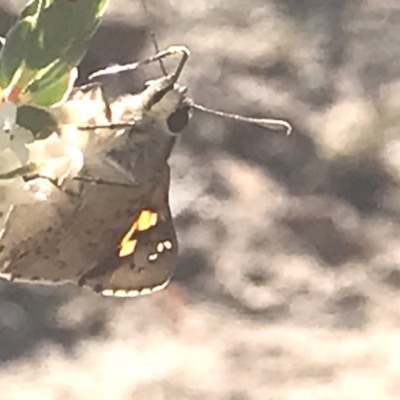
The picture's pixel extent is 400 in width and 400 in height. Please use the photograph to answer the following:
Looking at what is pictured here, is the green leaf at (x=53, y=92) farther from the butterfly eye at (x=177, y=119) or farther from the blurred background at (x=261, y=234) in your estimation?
the blurred background at (x=261, y=234)

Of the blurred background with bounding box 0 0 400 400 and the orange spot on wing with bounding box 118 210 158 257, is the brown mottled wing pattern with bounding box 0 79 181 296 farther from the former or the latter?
the blurred background with bounding box 0 0 400 400

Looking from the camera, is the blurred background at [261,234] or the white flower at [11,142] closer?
the white flower at [11,142]

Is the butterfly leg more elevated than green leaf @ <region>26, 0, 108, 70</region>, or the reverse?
green leaf @ <region>26, 0, 108, 70</region>

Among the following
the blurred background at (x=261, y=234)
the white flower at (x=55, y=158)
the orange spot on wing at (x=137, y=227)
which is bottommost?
the blurred background at (x=261, y=234)

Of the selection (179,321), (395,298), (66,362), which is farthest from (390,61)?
(66,362)

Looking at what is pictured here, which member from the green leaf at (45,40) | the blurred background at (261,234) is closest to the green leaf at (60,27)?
the green leaf at (45,40)

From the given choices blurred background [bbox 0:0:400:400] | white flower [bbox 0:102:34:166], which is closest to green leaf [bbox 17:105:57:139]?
white flower [bbox 0:102:34:166]

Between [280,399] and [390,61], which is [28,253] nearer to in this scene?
[280,399]

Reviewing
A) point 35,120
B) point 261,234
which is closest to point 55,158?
point 35,120
